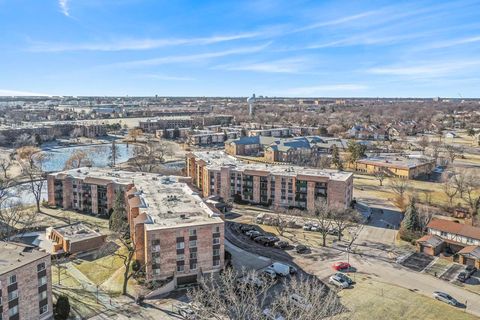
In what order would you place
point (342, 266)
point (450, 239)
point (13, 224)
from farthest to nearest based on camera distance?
point (13, 224) → point (450, 239) → point (342, 266)

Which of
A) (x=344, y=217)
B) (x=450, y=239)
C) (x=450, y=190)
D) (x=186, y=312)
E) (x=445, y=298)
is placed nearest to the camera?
(x=186, y=312)

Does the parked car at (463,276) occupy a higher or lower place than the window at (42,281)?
lower

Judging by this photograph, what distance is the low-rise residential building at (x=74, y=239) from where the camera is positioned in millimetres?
38594

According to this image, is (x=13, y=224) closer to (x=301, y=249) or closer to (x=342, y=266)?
(x=301, y=249)

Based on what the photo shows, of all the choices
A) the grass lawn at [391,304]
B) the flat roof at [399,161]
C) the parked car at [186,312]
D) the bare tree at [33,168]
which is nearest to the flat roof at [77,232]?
the parked car at [186,312]

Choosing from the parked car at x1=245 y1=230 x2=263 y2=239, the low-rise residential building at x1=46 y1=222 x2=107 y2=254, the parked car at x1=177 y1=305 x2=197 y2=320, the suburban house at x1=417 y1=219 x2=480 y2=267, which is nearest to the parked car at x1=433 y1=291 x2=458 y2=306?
the suburban house at x1=417 y1=219 x2=480 y2=267

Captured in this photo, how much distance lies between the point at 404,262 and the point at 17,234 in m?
37.8

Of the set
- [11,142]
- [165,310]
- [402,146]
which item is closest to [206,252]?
[165,310]

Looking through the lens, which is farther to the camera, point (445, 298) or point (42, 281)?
point (445, 298)

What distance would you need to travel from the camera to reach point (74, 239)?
39000 millimetres

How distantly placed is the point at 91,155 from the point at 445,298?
8556cm

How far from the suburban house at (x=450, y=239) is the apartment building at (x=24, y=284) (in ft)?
106

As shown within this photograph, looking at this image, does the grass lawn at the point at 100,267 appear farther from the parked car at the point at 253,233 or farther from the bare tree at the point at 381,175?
the bare tree at the point at 381,175

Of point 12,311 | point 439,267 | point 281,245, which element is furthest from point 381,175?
point 12,311
